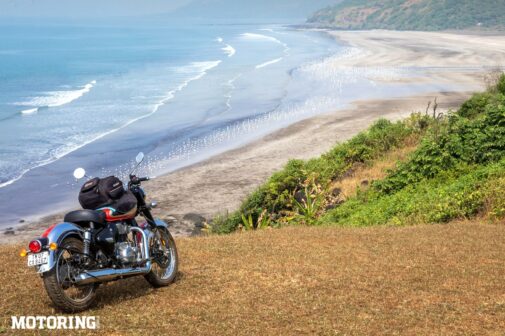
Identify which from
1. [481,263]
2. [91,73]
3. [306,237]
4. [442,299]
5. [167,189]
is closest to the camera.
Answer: [442,299]

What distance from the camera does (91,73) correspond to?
76.7m

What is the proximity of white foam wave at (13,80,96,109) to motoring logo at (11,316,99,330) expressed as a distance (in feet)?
157

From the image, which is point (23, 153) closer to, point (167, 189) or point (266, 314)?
point (167, 189)

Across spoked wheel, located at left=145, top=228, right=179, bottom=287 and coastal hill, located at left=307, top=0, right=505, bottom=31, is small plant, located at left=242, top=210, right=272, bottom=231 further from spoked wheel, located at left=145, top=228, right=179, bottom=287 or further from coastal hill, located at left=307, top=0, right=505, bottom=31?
coastal hill, located at left=307, top=0, right=505, bottom=31

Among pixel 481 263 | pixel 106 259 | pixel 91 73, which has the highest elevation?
pixel 106 259

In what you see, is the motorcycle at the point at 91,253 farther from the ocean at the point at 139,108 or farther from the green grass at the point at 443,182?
the ocean at the point at 139,108

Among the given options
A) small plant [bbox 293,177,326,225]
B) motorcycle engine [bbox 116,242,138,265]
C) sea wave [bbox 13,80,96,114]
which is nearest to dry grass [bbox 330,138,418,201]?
small plant [bbox 293,177,326,225]

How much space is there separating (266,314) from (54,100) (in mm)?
51471

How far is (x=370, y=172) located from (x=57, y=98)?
40.1m

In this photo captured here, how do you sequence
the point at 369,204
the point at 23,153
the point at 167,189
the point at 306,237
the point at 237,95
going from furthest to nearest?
the point at 237,95
the point at 23,153
the point at 167,189
the point at 369,204
the point at 306,237

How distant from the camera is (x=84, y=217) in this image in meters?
8.63

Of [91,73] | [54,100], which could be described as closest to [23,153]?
[54,100]

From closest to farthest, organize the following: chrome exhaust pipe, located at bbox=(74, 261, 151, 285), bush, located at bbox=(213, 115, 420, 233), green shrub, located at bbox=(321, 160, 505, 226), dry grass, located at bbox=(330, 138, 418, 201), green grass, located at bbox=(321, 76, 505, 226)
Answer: chrome exhaust pipe, located at bbox=(74, 261, 151, 285)
green shrub, located at bbox=(321, 160, 505, 226)
green grass, located at bbox=(321, 76, 505, 226)
bush, located at bbox=(213, 115, 420, 233)
dry grass, located at bbox=(330, 138, 418, 201)

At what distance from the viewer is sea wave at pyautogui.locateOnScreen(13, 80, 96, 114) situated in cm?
5394
